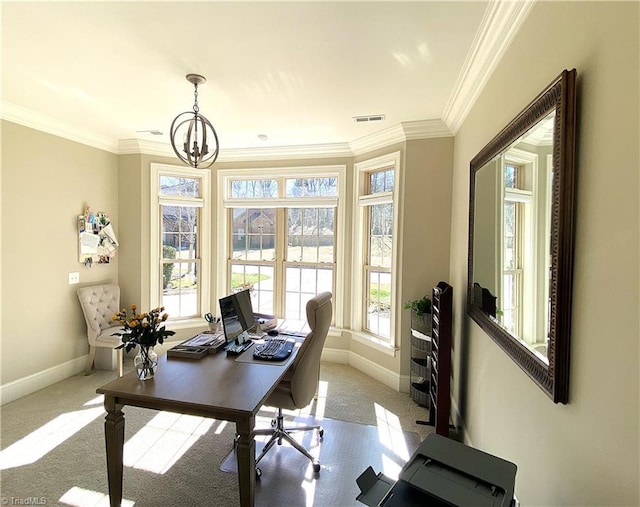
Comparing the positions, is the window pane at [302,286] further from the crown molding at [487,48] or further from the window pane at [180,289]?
the crown molding at [487,48]

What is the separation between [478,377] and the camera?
230 centimetres

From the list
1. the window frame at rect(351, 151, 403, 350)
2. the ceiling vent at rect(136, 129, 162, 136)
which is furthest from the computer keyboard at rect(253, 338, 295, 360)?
the ceiling vent at rect(136, 129, 162, 136)

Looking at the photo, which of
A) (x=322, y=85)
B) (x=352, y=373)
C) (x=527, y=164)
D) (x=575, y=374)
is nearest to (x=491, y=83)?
(x=527, y=164)

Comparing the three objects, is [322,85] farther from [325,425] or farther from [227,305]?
[325,425]

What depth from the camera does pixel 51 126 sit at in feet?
11.4

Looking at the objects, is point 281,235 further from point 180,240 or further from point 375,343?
point 375,343

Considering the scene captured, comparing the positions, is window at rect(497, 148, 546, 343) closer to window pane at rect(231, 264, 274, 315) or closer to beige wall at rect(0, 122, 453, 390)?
beige wall at rect(0, 122, 453, 390)

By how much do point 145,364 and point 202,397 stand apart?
1.65 ft

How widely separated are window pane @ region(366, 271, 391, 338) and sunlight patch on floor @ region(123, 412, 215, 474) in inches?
79.9

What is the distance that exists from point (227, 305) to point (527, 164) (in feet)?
6.71

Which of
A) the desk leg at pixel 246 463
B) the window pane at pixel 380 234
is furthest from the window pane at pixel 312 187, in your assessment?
the desk leg at pixel 246 463

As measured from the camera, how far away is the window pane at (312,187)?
169 inches

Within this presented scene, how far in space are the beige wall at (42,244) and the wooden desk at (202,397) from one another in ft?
7.17

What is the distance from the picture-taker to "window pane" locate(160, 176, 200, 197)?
4.38 meters
